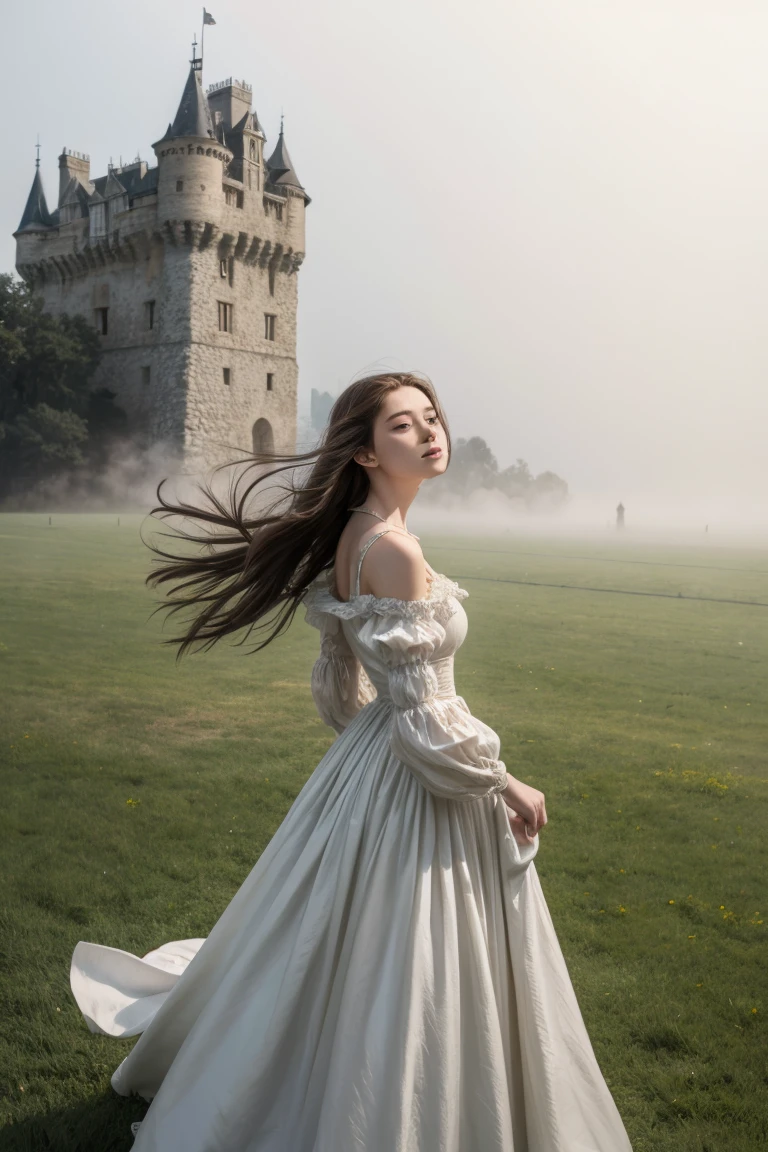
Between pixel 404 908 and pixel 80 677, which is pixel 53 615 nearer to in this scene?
pixel 80 677

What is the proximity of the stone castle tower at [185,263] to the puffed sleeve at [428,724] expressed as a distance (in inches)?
839

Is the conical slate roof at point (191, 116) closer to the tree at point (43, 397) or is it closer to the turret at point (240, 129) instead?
the turret at point (240, 129)

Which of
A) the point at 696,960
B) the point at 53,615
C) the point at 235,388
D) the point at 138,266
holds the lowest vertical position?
the point at 696,960

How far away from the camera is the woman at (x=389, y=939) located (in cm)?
160

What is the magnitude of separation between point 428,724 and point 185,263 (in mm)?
22860

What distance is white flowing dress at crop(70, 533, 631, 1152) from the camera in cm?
159

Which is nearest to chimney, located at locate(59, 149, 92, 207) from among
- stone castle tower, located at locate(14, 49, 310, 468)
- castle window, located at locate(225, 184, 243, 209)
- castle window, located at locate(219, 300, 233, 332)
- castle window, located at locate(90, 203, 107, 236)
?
stone castle tower, located at locate(14, 49, 310, 468)

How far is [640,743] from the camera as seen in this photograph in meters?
5.66

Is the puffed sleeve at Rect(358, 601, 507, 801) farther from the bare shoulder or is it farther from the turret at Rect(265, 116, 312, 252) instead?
the turret at Rect(265, 116, 312, 252)

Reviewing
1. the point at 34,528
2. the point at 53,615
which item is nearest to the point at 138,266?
the point at 34,528

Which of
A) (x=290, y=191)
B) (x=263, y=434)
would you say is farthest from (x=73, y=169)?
(x=263, y=434)

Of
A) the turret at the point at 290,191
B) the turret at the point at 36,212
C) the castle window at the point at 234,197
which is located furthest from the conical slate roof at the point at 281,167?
the turret at the point at 36,212

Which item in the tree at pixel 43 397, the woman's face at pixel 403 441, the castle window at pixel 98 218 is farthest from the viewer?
the castle window at pixel 98 218

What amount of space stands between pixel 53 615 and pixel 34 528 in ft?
15.0
